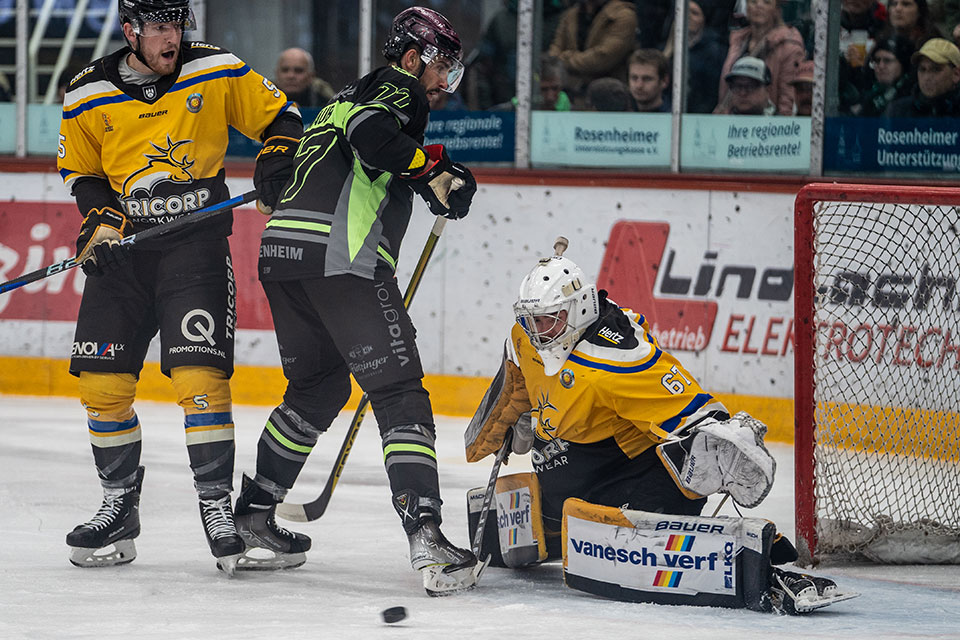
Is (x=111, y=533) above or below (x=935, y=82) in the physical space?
below

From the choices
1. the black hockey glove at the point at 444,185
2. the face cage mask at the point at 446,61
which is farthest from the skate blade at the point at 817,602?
the face cage mask at the point at 446,61

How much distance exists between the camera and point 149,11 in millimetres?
3561

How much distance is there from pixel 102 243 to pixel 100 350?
0.86ft

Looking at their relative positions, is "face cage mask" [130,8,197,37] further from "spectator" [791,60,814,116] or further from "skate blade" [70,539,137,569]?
"spectator" [791,60,814,116]

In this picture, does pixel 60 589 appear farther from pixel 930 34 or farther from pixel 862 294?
pixel 930 34

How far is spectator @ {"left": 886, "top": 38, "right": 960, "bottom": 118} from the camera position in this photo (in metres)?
6.02

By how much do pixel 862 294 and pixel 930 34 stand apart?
1.26 metres

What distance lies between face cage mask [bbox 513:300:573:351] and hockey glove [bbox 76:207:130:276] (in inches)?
38.5

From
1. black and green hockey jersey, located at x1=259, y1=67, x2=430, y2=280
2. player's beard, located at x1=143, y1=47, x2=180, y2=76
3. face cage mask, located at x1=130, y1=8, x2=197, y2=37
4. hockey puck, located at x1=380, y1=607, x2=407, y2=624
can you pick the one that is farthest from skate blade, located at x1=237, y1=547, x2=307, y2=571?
face cage mask, located at x1=130, y1=8, x2=197, y2=37

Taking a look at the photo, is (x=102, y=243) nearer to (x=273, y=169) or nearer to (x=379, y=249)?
(x=273, y=169)

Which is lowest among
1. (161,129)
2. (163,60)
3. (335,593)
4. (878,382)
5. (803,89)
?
(335,593)

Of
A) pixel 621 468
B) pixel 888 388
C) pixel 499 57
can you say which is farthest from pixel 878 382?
pixel 499 57

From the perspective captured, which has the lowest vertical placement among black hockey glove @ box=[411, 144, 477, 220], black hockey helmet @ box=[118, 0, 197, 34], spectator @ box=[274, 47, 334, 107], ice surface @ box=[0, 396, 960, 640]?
ice surface @ box=[0, 396, 960, 640]

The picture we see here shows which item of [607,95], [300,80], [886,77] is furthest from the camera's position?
[300,80]
